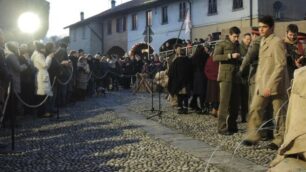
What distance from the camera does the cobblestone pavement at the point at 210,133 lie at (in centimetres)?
727

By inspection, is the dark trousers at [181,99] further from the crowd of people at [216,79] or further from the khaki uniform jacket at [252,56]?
the khaki uniform jacket at [252,56]

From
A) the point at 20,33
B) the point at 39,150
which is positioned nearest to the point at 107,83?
the point at 20,33

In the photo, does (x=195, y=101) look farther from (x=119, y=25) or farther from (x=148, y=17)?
(x=119, y=25)

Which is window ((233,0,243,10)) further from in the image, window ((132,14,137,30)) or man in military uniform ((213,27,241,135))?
man in military uniform ((213,27,241,135))

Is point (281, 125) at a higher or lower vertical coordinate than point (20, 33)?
lower

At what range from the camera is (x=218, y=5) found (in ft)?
119

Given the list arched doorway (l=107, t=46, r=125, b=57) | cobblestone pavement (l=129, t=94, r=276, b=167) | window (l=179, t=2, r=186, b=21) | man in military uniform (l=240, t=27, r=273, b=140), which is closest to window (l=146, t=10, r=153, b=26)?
window (l=179, t=2, r=186, b=21)

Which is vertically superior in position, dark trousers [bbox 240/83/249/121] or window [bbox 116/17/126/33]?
window [bbox 116/17/126/33]

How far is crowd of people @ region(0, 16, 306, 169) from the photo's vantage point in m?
7.32

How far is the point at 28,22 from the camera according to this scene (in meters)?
24.3

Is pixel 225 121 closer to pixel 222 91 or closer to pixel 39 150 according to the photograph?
pixel 222 91

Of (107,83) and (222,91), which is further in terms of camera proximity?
(107,83)

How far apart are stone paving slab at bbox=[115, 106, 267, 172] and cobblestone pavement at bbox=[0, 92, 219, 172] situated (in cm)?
18

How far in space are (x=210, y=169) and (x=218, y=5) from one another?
3065cm
